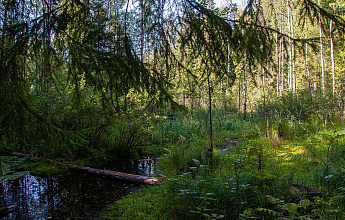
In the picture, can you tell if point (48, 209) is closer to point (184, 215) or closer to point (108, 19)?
point (184, 215)

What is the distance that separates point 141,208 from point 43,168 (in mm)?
2890

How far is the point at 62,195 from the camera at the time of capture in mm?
3639

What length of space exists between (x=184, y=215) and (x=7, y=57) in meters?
2.43

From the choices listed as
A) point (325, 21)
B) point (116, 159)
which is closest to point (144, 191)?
point (116, 159)

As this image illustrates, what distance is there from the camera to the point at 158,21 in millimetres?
2166

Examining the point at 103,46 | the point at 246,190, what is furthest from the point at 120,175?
the point at 103,46

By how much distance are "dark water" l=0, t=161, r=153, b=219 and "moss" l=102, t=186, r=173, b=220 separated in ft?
0.67

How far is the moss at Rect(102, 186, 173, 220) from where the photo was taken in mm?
2852

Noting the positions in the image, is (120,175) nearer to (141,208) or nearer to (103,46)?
(141,208)

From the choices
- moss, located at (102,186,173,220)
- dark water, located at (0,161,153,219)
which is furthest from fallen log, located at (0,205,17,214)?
moss, located at (102,186,173,220)

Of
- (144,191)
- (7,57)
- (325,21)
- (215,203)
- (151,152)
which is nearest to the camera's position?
(7,57)

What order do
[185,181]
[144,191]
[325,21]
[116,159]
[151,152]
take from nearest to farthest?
[325,21] < [185,181] < [144,191] < [116,159] < [151,152]

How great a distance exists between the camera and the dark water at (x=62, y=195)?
10.1 feet

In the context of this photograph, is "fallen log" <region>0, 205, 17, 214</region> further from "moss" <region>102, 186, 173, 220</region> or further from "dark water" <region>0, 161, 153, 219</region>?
"moss" <region>102, 186, 173, 220</region>
